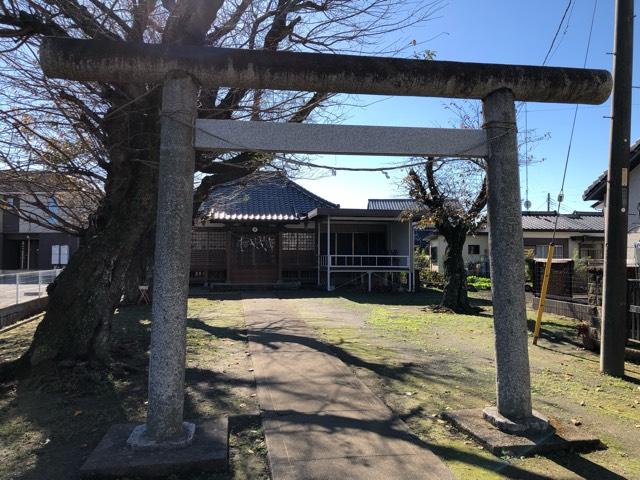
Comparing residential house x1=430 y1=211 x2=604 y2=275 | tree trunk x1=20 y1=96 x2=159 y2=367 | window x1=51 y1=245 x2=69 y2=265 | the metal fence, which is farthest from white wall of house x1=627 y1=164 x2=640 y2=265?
window x1=51 y1=245 x2=69 y2=265

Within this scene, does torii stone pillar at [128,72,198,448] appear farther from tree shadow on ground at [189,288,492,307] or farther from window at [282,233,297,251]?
window at [282,233,297,251]

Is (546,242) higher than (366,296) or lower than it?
higher

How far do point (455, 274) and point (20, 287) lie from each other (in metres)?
11.8

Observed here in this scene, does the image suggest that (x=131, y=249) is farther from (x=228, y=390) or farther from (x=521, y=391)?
(x=521, y=391)

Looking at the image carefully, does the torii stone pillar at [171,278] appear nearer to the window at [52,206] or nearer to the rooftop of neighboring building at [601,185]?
the window at [52,206]

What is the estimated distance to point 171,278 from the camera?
420 cm

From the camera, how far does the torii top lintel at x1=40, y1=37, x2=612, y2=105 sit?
4289 mm

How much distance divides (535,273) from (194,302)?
33.5 ft

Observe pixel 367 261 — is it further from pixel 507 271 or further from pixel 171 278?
pixel 171 278

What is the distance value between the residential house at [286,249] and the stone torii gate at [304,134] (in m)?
16.2

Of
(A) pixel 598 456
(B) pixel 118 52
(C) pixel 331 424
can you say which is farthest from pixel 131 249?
(A) pixel 598 456

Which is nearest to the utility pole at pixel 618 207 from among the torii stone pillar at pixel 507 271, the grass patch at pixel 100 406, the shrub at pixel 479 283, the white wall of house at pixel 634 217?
the torii stone pillar at pixel 507 271

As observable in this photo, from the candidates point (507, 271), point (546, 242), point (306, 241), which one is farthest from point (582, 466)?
point (546, 242)

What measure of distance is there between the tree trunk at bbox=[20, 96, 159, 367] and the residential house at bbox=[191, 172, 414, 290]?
1360 cm
